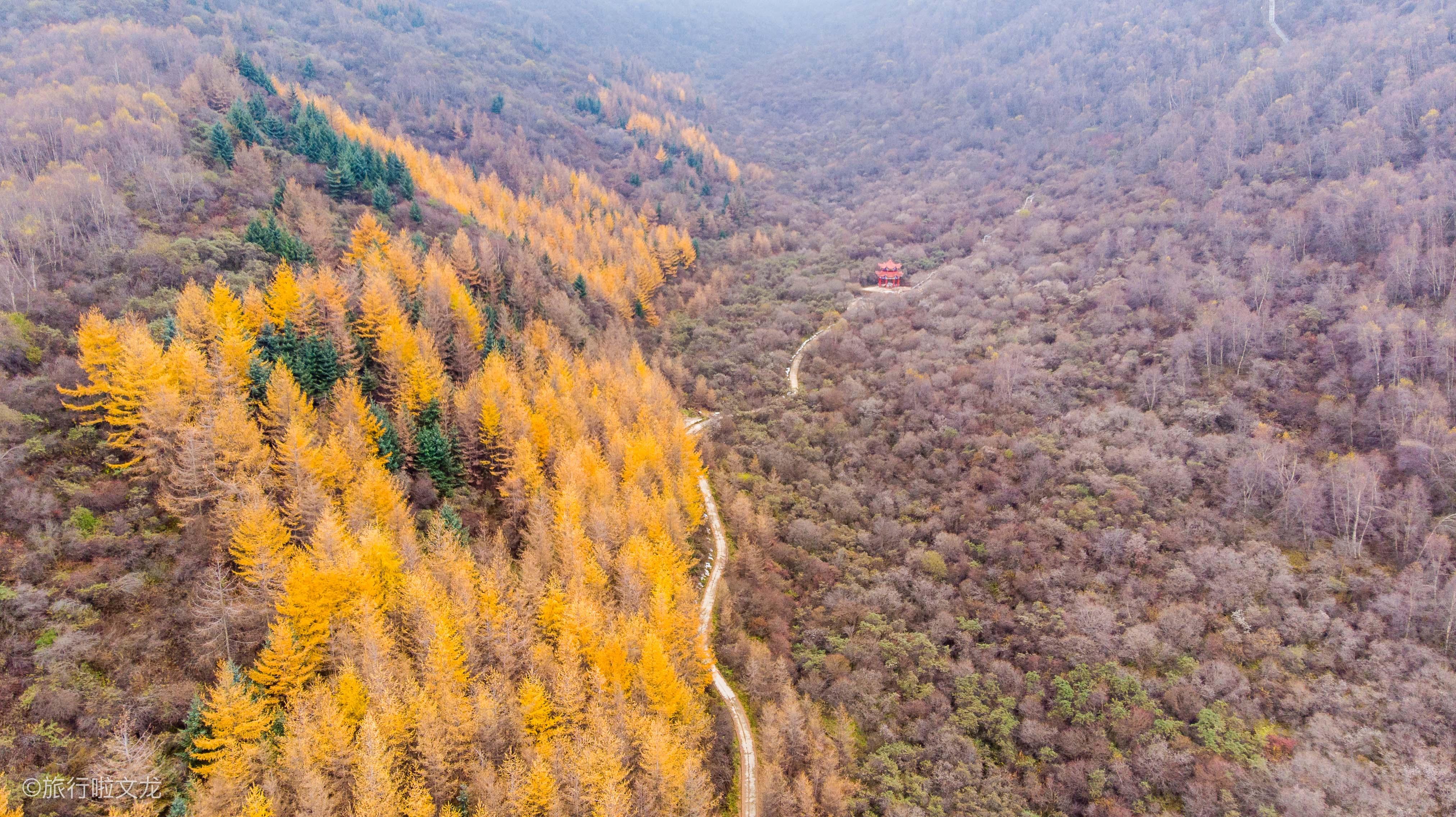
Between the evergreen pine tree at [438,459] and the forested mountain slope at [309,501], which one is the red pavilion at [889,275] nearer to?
the forested mountain slope at [309,501]

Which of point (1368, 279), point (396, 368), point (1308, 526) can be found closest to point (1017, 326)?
point (1368, 279)

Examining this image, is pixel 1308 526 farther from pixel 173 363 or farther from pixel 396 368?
pixel 173 363

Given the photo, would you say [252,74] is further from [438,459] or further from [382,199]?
[438,459]

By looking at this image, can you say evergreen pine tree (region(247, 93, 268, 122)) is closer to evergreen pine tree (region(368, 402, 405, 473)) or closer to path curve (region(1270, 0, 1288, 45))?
evergreen pine tree (region(368, 402, 405, 473))

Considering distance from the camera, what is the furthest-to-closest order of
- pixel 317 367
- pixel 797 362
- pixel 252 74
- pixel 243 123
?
1. pixel 252 74
2. pixel 797 362
3. pixel 243 123
4. pixel 317 367

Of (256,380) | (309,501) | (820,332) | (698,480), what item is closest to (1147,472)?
(698,480)

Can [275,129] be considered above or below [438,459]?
above

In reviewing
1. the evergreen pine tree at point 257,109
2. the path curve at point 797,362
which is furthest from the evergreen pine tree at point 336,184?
the path curve at point 797,362
